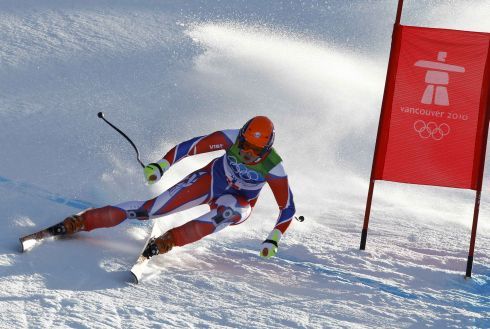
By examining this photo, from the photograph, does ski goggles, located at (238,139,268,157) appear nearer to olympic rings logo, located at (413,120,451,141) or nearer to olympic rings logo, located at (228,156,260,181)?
olympic rings logo, located at (228,156,260,181)

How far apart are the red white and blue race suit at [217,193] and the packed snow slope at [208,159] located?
9.9 inches

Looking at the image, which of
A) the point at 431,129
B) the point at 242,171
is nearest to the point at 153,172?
the point at 242,171

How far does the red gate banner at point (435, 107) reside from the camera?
249 inches

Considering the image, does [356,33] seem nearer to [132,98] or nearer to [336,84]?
[336,84]

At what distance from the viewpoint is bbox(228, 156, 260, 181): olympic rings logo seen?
5762 millimetres

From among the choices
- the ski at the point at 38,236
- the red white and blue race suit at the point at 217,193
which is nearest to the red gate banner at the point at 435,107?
the red white and blue race suit at the point at 217,193

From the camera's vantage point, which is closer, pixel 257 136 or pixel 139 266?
pixel 139 266

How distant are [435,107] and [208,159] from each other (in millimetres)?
2494

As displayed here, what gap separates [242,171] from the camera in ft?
18.9

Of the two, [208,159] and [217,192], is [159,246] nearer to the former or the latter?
[217,192]

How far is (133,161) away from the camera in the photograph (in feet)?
24.6

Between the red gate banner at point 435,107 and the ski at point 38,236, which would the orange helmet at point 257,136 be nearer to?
the red gate banner at point 435,107

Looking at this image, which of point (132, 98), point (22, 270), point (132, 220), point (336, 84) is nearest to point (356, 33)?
point (336, 84)

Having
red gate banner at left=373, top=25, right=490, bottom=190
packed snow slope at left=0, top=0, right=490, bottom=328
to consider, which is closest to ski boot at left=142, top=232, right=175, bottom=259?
packed snow slope at left=0, top=0, right=490, bottom=328
